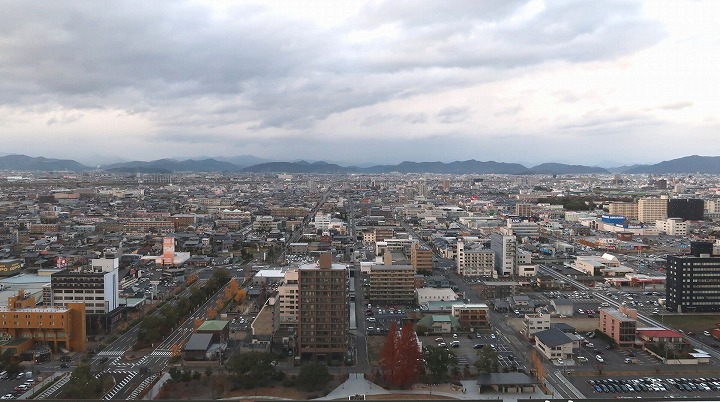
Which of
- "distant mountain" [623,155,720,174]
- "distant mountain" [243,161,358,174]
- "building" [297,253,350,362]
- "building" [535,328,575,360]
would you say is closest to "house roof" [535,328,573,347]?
"building" [535,328,575,360]

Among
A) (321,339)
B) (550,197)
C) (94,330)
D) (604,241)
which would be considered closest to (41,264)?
(94,330)

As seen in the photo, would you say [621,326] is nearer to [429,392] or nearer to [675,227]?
[429,392]

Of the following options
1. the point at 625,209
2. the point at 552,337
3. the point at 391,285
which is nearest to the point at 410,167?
the point at 625,209

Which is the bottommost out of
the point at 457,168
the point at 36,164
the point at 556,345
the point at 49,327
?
the point at 556,345

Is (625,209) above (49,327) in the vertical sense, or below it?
above

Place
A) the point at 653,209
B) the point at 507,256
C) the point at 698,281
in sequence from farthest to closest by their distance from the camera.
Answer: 1. the point at 653,209
2. the point at 507,256
3. the point at 698,281

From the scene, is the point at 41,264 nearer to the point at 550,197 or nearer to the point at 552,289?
the point at 552,289

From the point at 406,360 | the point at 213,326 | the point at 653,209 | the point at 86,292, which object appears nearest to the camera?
the point at 406,360

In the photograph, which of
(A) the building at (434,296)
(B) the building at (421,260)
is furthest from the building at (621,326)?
(B) the building at (421,260)

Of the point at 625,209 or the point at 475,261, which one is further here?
the point at 625,209

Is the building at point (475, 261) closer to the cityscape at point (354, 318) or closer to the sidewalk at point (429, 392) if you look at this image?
the cityscape at point (354, 318)
